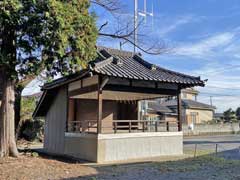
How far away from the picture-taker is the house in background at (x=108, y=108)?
12.9 m

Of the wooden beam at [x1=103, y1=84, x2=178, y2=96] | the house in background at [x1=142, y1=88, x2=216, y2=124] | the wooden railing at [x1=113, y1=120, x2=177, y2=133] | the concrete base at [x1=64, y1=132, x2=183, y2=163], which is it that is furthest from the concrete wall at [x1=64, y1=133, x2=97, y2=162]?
the house in background at [x1=142, y1=88, x2=216, y2=124]

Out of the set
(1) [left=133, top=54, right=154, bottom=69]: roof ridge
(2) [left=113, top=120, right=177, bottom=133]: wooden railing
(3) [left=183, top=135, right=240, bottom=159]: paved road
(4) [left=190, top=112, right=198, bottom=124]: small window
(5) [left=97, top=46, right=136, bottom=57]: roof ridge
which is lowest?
(3) [left=183, top=135, right=240, bottom=159]: paved road

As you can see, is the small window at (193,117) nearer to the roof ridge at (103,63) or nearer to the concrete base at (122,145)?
the concrete base at (122,145)

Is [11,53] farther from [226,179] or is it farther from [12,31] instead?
[226,179]

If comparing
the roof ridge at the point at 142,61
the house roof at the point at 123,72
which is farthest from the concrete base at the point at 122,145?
the roof ridge at the point at 142,61

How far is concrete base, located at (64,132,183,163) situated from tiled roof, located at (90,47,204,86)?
2606mm

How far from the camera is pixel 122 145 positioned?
44.2 feet

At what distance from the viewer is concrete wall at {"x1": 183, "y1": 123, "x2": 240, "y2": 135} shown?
117 feet

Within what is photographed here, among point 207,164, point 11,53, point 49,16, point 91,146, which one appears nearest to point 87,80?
point 91,146

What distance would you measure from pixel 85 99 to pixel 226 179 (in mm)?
11365

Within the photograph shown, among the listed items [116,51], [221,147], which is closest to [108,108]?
[116,51]

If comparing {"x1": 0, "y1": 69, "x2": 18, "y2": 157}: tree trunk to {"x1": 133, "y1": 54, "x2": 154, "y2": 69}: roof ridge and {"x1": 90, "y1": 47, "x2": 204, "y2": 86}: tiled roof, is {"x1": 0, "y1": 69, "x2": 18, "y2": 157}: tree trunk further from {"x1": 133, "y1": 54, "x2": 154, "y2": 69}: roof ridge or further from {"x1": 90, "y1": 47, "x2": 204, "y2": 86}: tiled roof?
{"x1": 133, "y1": 54, "x2": 154, "y2": 69}: roof ridge

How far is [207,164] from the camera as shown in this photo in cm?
1000

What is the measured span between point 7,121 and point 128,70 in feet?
18.3
